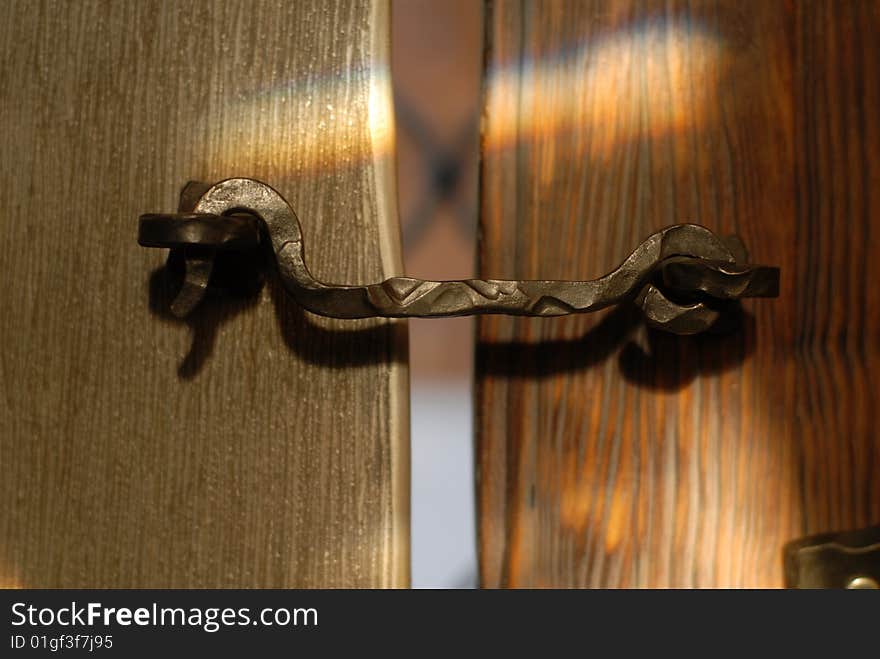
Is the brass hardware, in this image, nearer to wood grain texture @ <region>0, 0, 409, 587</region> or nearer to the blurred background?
wood grain texture @ <region>0, 0, 409, 587</region>

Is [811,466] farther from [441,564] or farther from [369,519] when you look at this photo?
[441,564]

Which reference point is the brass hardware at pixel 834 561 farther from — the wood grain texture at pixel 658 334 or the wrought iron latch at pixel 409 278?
the wrought iron latch at pixel 409 278

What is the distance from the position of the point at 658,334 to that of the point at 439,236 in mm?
470

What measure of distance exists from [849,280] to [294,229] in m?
0.24

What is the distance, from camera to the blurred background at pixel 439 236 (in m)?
0.74

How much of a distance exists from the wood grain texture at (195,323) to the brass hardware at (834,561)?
17 cm

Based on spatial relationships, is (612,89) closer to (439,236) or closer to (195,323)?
(195,323)

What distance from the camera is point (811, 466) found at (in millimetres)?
341

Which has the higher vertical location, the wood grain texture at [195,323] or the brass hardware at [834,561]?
the wood grain texture at [195,323]

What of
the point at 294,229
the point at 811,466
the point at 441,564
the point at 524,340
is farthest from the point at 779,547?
the point at 441,564

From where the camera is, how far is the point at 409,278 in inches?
11.7

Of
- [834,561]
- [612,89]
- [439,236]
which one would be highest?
[439,236]

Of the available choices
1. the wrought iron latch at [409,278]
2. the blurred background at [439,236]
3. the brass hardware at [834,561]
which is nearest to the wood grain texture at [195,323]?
the wrought iron latch at [409,278]

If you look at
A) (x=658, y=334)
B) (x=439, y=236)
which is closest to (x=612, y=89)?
(x=658, y=334)
